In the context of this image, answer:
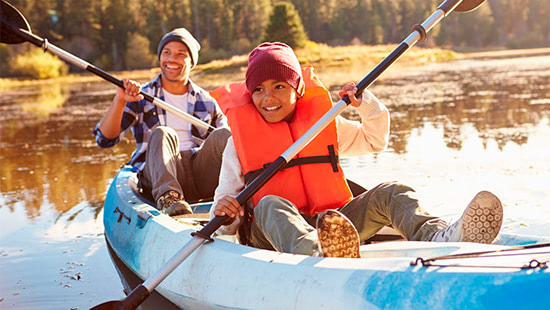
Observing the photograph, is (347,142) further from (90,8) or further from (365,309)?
(90,8)

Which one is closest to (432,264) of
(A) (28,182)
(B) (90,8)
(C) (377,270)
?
(C) (377,270)

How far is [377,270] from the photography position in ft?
5.87

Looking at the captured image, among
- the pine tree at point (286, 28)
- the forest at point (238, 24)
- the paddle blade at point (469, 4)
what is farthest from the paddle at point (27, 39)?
the forest at point (238, 24)

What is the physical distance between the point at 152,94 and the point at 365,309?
2.39 m

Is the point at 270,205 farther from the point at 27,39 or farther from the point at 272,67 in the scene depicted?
the point at 27,39

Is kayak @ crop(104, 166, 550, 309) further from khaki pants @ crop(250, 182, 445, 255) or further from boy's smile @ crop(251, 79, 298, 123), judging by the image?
boy's smile @ crop(251, 79, 298, 123)

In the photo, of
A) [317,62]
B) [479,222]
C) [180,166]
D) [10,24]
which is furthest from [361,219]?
[317,62]

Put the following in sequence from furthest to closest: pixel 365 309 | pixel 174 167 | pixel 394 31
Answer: pixel 394 31 → pixel 174 167 → pixel 365 309

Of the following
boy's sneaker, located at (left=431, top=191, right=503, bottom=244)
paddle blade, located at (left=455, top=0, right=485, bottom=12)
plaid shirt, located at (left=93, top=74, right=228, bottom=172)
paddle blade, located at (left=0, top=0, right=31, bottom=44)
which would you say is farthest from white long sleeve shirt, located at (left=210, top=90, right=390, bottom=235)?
paddle blade, located at (left=0, top=0, right=31, bottom=44)

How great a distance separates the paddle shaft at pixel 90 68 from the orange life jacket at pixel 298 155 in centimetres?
98

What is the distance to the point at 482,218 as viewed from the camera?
2.01m

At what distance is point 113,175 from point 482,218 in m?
3.96

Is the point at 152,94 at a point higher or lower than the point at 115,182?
higher

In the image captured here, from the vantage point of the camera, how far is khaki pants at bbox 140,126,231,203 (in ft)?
10.7
